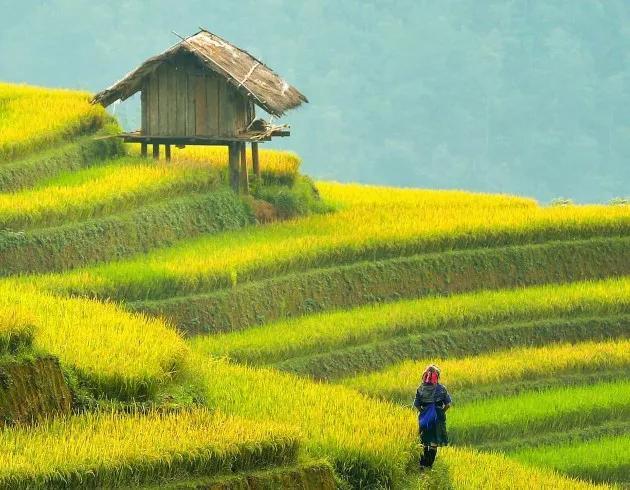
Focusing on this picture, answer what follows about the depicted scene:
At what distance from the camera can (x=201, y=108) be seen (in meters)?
26.1

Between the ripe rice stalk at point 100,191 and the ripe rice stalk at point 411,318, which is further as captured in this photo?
the ripe rice stalk at point 100,191

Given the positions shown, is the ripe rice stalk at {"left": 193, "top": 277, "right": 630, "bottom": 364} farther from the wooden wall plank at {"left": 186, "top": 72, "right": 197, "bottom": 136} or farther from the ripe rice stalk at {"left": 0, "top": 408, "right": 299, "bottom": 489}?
the ripe rice stalk at {"left": 0, "top": 408, "right": 299, "bottom": 489}

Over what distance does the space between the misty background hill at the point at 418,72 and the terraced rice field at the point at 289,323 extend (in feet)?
325

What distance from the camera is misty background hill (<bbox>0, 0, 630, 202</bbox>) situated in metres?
132

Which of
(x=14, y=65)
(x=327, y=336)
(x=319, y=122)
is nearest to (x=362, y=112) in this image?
(x=319, y=122)

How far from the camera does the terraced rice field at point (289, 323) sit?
1311 centimetres

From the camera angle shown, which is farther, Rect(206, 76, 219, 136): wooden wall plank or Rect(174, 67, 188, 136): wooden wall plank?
Rect(174, 67, 188, 136): wooden wall plank

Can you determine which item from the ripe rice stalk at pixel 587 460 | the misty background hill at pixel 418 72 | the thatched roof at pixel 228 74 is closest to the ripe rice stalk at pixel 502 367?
the ripe rice stalk at pixel 587 460

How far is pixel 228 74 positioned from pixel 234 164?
1726mm

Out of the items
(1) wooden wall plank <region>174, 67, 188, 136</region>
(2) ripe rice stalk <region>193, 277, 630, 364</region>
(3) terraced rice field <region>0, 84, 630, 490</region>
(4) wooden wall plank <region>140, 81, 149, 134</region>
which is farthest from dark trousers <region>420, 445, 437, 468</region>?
(4) wooden wall plank <region>140, 81, 149, 134</region>

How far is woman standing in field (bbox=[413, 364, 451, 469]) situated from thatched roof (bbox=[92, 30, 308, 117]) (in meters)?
11.7

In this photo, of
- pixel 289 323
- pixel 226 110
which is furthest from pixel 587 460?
pixel 226 110

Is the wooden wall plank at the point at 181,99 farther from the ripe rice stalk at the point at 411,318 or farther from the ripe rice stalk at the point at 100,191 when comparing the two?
the ripe rice stalk at the point at 411,318

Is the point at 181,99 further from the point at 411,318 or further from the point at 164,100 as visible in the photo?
the point at 411,318
